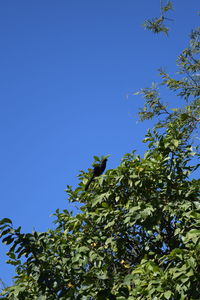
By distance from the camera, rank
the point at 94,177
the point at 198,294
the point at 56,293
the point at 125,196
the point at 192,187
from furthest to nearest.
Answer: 1. the point at 94,177
2. the point at 125,196
3. the point at 192,187
4. the point at 56,293
5. the point at 198,294

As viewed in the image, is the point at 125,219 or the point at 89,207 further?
the point at 89,207

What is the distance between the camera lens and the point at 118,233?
20.9 feet

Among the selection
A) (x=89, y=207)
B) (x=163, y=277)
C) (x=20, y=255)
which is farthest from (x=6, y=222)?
(x=163, y=277)

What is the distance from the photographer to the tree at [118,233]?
5.70 m

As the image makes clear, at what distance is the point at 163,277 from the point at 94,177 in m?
2.59

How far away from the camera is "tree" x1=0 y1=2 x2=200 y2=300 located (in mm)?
5703

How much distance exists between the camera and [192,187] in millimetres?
6055

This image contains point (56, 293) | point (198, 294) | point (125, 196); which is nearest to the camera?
point (198, 294)

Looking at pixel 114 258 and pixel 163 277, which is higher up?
pixel 114 258

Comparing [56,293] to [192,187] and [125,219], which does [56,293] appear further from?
[192,187]

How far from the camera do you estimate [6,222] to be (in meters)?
5.70

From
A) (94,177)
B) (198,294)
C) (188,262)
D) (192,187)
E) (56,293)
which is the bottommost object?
(198,294)

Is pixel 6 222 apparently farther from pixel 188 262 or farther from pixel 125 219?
pixel 188 262

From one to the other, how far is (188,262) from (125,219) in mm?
1362
